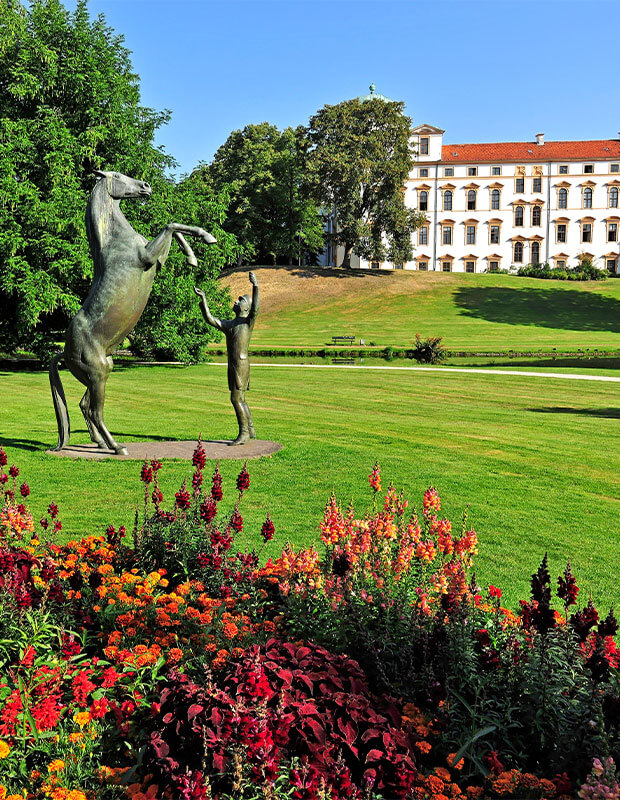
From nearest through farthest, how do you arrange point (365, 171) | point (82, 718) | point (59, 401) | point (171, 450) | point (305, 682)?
point (82, 718) < point (305, 682) < point (59, 401) < point (171, 450) < point (365, 171)

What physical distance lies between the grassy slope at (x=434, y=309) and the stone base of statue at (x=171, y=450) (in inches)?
1145

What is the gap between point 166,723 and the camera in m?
3.20

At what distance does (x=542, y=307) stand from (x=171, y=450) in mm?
51841

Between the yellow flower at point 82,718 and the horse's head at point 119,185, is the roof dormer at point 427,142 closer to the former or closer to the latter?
the horse's head at point 119,185

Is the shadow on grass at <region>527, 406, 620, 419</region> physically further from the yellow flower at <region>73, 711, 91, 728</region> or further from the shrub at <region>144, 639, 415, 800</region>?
the yellow flower at <region>73, 711, 91, 728</region>

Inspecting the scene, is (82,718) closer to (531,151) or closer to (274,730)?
(274,730)

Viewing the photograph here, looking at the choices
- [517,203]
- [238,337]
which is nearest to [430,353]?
[238,337]

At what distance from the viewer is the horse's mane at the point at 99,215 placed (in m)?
10.2

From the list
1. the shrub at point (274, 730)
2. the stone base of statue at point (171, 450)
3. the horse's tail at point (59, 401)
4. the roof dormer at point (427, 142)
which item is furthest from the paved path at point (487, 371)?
the roof dormer at point (427, 142)

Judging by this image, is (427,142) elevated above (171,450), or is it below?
above

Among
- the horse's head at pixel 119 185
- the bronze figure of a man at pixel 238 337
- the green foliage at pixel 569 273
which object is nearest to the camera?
the horse's head at pixel 119 185

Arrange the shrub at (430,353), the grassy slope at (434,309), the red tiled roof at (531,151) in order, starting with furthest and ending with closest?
1. the red tiled roof at (531,151)
2. the grassy slope at (434,309)
3. the shrub at (430,353)

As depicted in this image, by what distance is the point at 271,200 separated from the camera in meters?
74.2

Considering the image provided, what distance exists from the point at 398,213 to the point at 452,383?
47.1m
